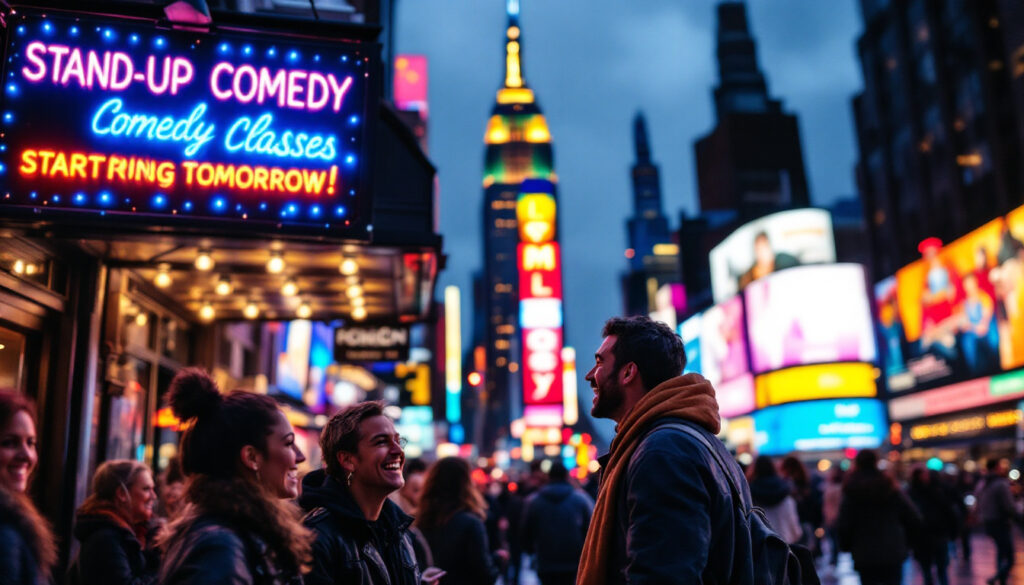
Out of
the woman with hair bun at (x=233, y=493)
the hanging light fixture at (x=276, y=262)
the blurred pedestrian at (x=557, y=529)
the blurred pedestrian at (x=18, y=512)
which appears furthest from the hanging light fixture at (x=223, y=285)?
the woman with hair bun at (x=233, y=493)

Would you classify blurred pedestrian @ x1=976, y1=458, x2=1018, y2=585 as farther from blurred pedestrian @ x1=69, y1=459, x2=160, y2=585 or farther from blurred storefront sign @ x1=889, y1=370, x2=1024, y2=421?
blurred storefront sign @ x1=889, y1=370, x2=1024, y2=421

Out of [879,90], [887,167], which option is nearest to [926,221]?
[887,167]

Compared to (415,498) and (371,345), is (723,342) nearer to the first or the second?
(371,345)

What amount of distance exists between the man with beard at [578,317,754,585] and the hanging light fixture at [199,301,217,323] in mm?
12059

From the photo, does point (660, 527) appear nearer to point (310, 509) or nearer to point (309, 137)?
point (310, 509)

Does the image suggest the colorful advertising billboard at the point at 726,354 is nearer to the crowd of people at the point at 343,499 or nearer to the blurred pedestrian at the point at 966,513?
the blurred pedestrian at the point at 966,513

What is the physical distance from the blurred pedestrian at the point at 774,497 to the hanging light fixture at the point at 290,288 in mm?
6818

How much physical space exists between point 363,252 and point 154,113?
9.38ft

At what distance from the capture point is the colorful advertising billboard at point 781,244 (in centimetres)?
5133

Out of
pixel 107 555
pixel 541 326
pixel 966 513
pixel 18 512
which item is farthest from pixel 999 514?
A: pixel 541 326

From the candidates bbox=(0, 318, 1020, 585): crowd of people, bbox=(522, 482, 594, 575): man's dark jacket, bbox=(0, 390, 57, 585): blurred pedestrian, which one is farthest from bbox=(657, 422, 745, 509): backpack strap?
bbox=(522, 482, 594, 575): man's dark jacket

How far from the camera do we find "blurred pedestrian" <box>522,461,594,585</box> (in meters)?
10.1

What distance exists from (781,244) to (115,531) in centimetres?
5150

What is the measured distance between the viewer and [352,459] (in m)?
4.23
